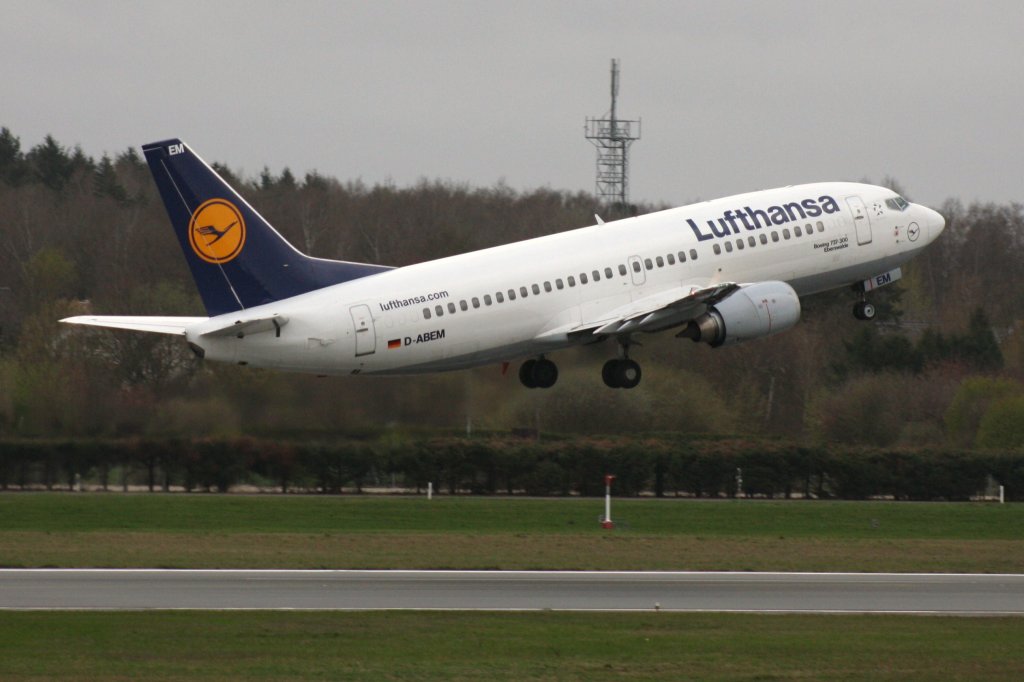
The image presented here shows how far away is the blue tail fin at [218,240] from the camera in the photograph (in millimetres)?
46344

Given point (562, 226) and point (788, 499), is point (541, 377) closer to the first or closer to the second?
point (788, 499)

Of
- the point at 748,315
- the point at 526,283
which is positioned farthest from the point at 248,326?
the point at 748,315

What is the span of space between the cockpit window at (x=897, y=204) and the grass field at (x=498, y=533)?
392 inches

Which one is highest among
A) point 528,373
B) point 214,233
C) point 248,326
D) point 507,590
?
point 214,233

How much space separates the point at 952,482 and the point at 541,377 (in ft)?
67.7

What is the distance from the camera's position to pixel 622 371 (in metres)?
53.0

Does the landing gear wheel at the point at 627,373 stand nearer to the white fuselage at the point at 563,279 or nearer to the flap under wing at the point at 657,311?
the flap under wing at the point at 657,311

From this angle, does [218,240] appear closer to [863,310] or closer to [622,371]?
[622,371]

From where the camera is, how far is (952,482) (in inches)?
2628

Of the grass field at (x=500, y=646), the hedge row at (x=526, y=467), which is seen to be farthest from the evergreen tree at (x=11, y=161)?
the grass field at (x=500, y=646)

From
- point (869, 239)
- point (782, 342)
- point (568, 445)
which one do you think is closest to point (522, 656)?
point (869, 239)

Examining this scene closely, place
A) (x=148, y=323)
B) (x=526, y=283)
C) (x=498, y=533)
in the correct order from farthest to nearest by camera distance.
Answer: (x=498, y=533)
(x=526, y=283)
(x=148, y=323)

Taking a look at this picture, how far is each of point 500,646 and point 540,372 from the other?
21471 mm

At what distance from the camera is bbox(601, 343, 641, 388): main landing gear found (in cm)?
5294
